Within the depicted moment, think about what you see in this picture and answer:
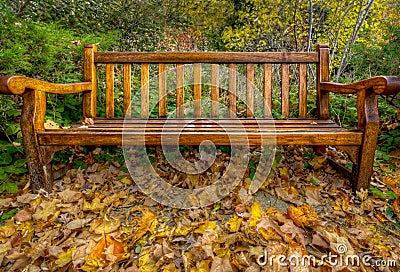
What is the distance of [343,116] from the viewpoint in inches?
116

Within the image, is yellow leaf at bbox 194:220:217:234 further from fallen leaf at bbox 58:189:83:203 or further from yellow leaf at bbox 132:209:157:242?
fallen leaf at bbox 58:189:83:203

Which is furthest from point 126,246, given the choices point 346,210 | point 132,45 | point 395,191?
point 132,45

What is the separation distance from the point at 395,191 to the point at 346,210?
1.62 ft

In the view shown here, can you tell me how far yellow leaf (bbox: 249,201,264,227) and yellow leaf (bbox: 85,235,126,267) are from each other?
664 millimetres

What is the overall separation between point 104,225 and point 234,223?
0.69 metres

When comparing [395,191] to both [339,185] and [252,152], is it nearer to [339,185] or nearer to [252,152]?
[339,185]

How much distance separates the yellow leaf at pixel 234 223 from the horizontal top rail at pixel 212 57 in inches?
50.5

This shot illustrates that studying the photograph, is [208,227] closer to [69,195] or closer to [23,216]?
[69,195]

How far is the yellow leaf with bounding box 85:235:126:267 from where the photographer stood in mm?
1251

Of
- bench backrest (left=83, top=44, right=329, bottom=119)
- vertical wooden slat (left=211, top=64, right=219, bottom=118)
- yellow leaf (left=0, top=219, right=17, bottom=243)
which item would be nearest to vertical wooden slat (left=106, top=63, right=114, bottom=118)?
bench backrest (left=83, top=44, right=329, bottom=119)

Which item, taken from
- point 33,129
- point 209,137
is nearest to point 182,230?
point 209,137

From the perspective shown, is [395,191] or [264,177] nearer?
[395,191]

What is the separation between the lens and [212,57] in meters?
2.30

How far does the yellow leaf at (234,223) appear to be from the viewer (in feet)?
4.92
